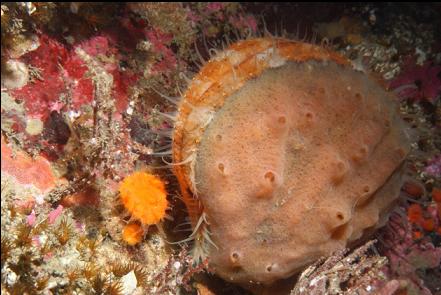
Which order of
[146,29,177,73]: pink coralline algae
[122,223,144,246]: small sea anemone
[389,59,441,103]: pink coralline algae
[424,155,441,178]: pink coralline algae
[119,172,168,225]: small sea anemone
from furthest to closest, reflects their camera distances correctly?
[389,59,441,103]: pink coralline algae < [424,155,441,178]: pink coralline algae < [146,29,177,73]: pink coralline algae < [122,223,144,246]: small sea anemone < [119,172,168,225]: small sea anemone

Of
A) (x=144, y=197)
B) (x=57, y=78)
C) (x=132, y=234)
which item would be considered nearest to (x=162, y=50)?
(x=57, y=78)

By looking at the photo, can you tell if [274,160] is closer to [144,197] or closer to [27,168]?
[144,197]

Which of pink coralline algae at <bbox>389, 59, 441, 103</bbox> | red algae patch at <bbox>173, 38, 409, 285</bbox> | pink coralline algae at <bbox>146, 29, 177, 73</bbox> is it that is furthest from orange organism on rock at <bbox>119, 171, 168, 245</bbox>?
pink coralline algae at <bbox>389, 59, 441, 103</bbox>

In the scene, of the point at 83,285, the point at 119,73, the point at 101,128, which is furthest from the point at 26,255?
the point at 119,73

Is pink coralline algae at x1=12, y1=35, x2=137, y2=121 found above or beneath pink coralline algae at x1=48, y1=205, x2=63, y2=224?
above

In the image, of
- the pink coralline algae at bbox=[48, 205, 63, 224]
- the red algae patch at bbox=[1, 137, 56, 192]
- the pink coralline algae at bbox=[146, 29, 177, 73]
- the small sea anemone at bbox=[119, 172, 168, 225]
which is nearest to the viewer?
the red algae patch at bbox=[1, 137, 56, 192]

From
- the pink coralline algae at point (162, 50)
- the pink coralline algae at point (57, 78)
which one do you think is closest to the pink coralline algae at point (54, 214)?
the pink coralline algae at point (57, 78)

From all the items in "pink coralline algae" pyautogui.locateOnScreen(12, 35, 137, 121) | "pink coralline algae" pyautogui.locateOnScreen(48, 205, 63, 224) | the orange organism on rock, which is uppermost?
"pink coralline algae" pyautogui.locateOnScreen(12, 35, 137, 121)

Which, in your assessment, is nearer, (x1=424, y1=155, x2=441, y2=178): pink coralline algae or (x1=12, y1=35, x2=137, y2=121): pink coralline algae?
(x1=12, y1=35, x2=137, y2=121): pink coralline algae

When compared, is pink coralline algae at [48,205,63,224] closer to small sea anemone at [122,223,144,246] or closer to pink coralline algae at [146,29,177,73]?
small sea anemone at [122,223,144,246]
